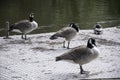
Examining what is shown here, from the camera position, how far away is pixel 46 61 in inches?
410

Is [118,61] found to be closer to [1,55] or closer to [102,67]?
[102,67]

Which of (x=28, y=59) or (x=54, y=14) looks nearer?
(x=28, y=59)

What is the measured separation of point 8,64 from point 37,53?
163cm

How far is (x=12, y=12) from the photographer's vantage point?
27.9 metres

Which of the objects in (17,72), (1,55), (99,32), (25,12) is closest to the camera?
(17,72)

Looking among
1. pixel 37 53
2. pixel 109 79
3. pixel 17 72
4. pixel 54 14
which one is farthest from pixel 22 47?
pixel 54 14

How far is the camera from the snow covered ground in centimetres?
882

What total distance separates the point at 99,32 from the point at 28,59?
514cm

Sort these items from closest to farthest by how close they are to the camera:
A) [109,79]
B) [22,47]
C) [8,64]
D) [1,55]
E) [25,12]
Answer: [109,79], [8,64], [1,55], [22,47], [25,12]

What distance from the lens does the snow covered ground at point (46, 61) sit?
28.9ft

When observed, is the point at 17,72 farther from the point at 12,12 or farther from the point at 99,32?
the point at 12,12

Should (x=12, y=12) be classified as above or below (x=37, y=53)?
below

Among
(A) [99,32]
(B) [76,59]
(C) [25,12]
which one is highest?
(B) [76,59]

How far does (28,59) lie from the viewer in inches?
419
